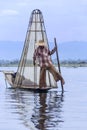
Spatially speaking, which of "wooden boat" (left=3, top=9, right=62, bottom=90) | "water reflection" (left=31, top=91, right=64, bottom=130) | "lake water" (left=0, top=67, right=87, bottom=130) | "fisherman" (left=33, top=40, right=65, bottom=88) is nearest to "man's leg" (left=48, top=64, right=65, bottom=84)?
"fisherman" (left=33, top=40, right=65, bottom=88)

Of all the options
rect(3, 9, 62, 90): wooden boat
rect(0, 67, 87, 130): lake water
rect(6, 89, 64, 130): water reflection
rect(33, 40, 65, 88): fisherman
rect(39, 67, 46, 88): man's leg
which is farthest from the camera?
rect(3, 9, 62, 90): wooden boat

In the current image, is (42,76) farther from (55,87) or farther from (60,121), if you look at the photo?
(60,121)

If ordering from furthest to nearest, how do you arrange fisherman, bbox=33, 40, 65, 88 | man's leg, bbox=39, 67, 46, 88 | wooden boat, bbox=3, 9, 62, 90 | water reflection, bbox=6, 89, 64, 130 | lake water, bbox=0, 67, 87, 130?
wooden boat, bbox=3, 9, 62, 90 → man's leg, bbox=39, 67, 46, 88 → fisherman, bbox=33, 40, 65, 88 → water reflection, bbox=6, 89, 64, 130 → lake water, bbox=0, 67, 87, 130

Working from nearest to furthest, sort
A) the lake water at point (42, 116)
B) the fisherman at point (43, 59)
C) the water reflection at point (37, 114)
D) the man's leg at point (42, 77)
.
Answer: the lake water at point (42, 116) < the water reflection at point (37, 114) < the fisherman at point (43, 59) < the man's leg at point (42, 77)

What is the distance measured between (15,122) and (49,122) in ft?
2.51

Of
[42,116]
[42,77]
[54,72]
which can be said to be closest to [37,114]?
[42,116]

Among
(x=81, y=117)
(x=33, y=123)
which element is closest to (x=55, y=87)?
(x=81, y=117)

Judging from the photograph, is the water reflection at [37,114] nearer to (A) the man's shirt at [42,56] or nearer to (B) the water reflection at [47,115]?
(B) the water reflection at [47,115]

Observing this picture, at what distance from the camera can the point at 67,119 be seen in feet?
55.6

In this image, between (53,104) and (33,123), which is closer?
(33,123)

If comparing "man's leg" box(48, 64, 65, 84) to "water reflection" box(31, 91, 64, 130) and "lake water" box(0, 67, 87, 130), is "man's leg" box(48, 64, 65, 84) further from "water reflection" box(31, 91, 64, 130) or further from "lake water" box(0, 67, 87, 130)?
"water reflection" box(31, 91, 64, 130)

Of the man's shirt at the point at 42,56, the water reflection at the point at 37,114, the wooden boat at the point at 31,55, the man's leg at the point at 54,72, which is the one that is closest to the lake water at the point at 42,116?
the water reflection at the point at 37,114

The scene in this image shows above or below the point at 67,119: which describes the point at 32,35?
above

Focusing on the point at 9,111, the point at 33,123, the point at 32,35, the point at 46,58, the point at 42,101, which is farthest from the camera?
the point at 32,35
